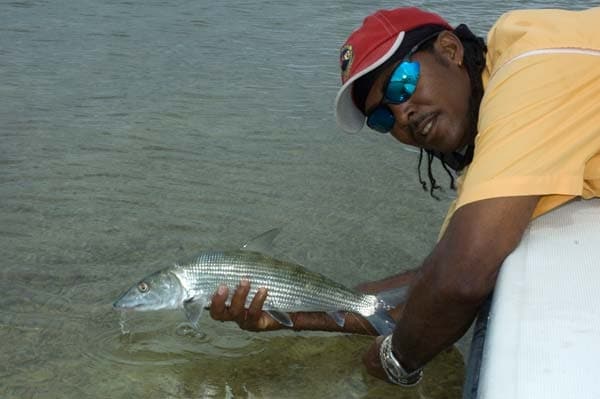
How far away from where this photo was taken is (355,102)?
12.0 ft

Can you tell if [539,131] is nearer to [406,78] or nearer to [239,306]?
[406,78]

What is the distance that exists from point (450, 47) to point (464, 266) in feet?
3.23

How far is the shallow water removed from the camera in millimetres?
4418

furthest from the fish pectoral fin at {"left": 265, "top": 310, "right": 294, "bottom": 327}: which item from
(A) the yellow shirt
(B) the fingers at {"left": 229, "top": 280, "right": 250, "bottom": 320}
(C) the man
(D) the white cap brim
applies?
(A) the yellow shirt

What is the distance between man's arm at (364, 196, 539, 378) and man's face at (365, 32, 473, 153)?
0.59 m

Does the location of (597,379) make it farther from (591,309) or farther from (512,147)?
(512,147)

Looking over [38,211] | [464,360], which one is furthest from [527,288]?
[38,211]

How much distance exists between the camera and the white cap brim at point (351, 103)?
11.0 ft

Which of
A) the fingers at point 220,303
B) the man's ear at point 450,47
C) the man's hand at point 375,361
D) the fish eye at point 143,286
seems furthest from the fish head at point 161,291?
the man's ear at point 450,47

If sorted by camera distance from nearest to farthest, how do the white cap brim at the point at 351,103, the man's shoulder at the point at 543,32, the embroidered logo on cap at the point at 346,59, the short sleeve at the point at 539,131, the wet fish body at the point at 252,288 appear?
the short sleeve at the point at 539,131
the man's shoulder at the point at 543,32
the white cap brim at the point at 351,103
the embroidered logo on cap at the point at 346,59
the wet fish body at the point at 252,288

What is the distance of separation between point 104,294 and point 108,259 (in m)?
0.46

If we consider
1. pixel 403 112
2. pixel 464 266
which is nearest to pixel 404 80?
pixel 403 112

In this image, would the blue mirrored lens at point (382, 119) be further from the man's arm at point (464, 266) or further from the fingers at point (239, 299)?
the fingers at point (239, 299)

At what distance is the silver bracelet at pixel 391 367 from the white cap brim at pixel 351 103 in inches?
35.6
